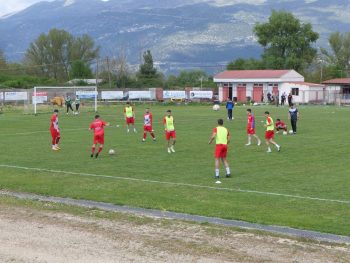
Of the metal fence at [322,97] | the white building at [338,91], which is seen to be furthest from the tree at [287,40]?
the metal fence at [322,97]

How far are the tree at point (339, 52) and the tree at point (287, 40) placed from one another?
11.3 m

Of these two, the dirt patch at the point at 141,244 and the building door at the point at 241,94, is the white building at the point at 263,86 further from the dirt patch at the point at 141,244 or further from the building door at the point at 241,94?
the dirt patch at the point at 141,244

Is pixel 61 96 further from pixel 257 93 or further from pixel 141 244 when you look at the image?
pixel 141 244

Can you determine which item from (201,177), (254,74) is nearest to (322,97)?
(254,74)

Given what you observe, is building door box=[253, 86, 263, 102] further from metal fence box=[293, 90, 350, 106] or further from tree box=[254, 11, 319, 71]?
tree box=[254, 11, 319, 71]

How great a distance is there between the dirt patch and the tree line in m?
81.6

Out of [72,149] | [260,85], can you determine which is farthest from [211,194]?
[260,85]

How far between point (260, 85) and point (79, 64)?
40448mm

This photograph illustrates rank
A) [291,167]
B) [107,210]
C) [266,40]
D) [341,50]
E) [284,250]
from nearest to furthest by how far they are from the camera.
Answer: [284,250], [107,210], [291,167], [266,40], [341,50]

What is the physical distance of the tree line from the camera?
351 feet

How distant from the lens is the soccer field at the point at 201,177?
1330 cm

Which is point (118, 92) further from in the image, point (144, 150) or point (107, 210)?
point (107, 210)

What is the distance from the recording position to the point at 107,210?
527 inches

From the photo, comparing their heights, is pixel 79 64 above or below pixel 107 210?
above
